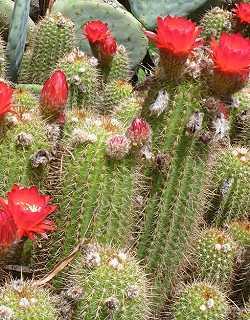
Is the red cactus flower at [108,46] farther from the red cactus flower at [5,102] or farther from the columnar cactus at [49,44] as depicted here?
the red cactus flower at [5,102]

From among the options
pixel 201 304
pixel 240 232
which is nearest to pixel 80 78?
pixel 240 232

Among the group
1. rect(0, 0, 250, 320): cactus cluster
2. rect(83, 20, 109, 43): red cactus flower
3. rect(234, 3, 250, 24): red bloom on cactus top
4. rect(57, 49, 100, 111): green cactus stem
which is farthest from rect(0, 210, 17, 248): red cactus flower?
rect(234, 3, 250, 24): red bloom on cactus top

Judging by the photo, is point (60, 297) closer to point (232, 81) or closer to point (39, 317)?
point (39, 317)

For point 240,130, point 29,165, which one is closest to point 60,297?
point 29,165

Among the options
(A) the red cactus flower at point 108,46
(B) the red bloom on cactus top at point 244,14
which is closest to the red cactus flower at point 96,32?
(A) the red cactus flower at point 108,46

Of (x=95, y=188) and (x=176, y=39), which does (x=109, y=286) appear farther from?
(x=176, y=39)

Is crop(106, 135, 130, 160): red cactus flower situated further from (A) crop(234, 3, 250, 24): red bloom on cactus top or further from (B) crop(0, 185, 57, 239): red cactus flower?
(A) crop(234, 3, 250, 24): red bloom on cactus top
